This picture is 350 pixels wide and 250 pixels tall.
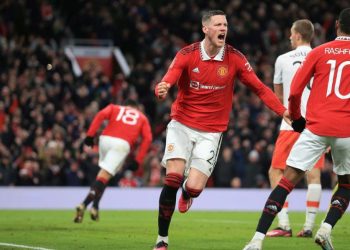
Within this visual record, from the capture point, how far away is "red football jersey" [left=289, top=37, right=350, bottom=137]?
329 inches

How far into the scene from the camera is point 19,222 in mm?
13984

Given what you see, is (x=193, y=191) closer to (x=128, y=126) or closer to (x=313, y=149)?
(x=313, y=149)

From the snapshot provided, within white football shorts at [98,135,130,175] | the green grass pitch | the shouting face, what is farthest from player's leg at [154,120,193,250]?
white football shorts at [98,135,130,175]

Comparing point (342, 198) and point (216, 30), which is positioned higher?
point (216, 30)

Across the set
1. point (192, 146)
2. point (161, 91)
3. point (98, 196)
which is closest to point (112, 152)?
point (98, 196)

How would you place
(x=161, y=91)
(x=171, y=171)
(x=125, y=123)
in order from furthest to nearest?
1. (x=125, y=123)
2. (x=171, y=171)
3. (x=161, y=91)

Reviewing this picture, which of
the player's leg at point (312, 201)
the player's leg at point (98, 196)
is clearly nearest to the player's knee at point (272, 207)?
the player's leg at point (312, 201)

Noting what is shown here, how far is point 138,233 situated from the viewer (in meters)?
11.9

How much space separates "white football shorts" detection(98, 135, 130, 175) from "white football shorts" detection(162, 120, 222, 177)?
5.57m

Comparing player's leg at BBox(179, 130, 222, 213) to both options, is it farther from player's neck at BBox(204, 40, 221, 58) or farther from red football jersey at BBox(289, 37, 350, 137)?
red football jersey at BBox(289, 37, 350, 137)

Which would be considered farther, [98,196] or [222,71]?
[98,196]

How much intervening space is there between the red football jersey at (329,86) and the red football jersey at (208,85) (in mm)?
815

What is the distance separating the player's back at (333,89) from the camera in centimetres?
835

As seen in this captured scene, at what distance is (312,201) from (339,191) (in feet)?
8.25
